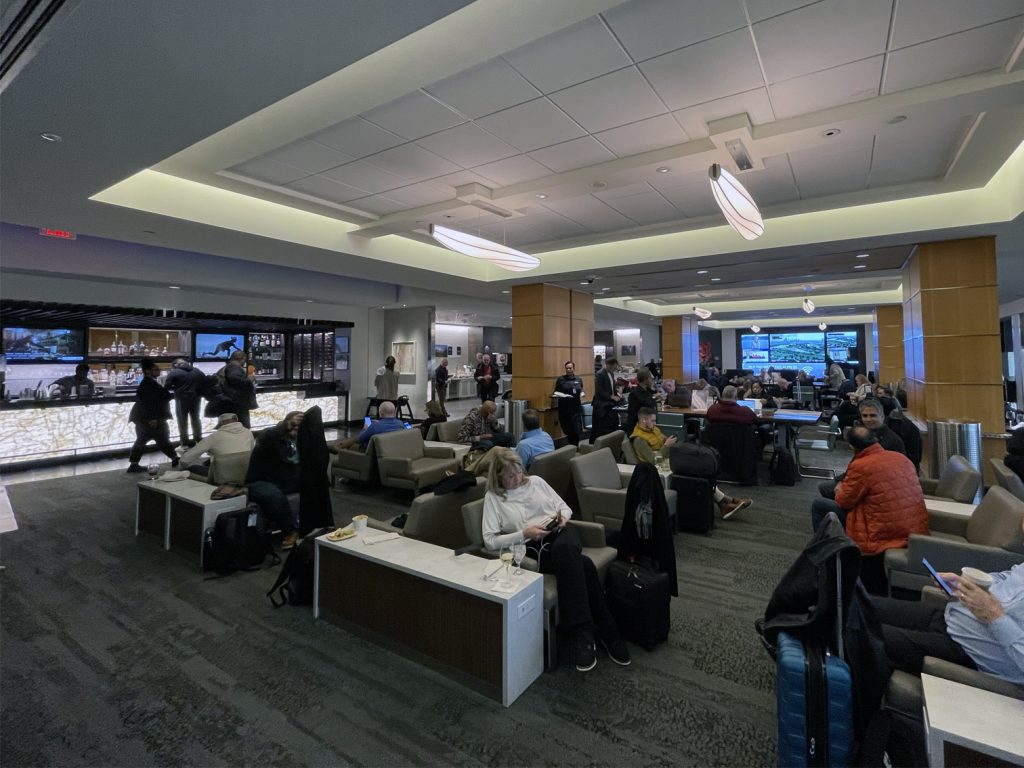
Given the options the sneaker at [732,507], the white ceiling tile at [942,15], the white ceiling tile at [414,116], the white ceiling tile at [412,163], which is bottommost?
the sneaker at [732,507]

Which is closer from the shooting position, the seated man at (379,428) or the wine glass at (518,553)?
the wine glass at (518,553)

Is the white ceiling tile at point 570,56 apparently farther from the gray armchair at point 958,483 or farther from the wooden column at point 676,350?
the wooden column at point 676,350

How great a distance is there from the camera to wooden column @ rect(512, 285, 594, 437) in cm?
928

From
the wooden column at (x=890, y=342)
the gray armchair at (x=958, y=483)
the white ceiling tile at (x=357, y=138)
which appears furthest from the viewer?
the wooden column at (x=890, y=342)

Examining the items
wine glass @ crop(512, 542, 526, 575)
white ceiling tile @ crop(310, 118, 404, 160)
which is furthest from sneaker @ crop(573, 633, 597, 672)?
white ceiling tile @ crop(310, 118, 404, 160)

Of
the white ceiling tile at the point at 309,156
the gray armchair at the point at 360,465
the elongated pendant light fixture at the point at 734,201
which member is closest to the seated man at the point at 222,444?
the gray armchair at the point at 360,465

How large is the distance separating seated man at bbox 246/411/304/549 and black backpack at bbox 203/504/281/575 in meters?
0.26

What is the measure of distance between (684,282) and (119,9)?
32.3 feet

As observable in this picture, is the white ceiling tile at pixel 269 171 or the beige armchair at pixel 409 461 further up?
the white ceiling tile at pixel 269 171

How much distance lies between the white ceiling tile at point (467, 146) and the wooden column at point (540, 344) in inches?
188

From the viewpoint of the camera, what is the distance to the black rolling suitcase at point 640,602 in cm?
287

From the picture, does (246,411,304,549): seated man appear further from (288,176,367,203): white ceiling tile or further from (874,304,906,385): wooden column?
(874,304,906,385): wooden column

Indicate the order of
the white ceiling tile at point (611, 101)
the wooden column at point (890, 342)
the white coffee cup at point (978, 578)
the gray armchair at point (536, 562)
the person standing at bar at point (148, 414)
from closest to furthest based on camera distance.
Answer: the white coffee cup at point (978, 578) → the gray armchair at point (536, 562) → the white ceiling tile at point (611, 101) → the person standing at bar at point (148, 414) → the wooden column at point (890, 342)

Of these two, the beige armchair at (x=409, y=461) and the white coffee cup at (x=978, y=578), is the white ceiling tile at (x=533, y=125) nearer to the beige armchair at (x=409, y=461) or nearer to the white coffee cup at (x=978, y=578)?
the white coffee cup at (x=978, y=578)
